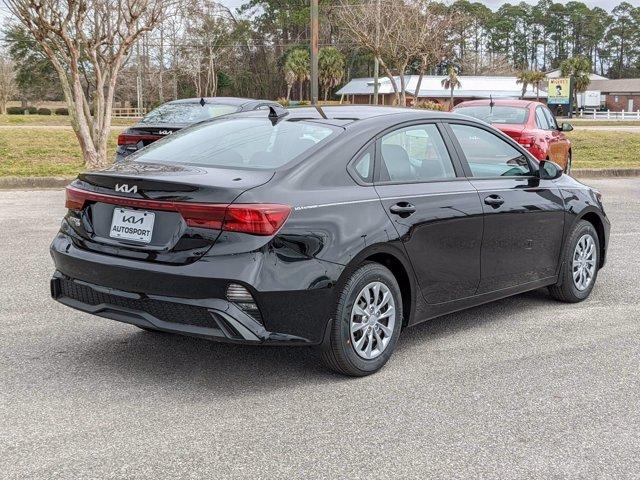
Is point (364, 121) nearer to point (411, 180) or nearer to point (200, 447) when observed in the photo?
point (411, 180)

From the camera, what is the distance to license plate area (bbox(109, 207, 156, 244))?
166 inches

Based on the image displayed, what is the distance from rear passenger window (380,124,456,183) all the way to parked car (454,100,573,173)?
769 centimetres

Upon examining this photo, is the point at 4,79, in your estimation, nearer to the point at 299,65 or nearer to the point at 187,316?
the point at 299,65

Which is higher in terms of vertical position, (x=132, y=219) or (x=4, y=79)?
(x=4, y=79)

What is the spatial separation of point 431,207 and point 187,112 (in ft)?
29.3

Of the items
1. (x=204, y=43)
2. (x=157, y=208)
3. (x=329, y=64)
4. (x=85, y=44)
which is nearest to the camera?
(x=157, y=208)

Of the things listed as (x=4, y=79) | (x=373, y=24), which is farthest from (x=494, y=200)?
(x=4, y=79)

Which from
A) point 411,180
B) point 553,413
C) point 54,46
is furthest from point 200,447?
point 54,46

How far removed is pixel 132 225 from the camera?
4.27 meters

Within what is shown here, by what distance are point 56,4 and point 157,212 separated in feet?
43.7

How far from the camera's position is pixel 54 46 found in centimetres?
1736

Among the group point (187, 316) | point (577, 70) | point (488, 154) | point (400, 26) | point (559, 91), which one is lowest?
point (187, 316)

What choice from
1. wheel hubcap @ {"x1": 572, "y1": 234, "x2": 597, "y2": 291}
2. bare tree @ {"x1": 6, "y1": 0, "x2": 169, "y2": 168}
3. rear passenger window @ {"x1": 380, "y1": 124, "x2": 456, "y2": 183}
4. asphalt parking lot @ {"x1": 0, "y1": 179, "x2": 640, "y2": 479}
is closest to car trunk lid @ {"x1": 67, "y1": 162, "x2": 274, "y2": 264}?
asphalt parking lot @ {"x1": 0, "y1": 179, "x2": 640, "y2": 479}

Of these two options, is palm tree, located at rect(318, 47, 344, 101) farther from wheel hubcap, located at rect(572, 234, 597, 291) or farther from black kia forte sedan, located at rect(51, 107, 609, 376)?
black kia forte sedan, located at rect(51, 107, 609, 376)
